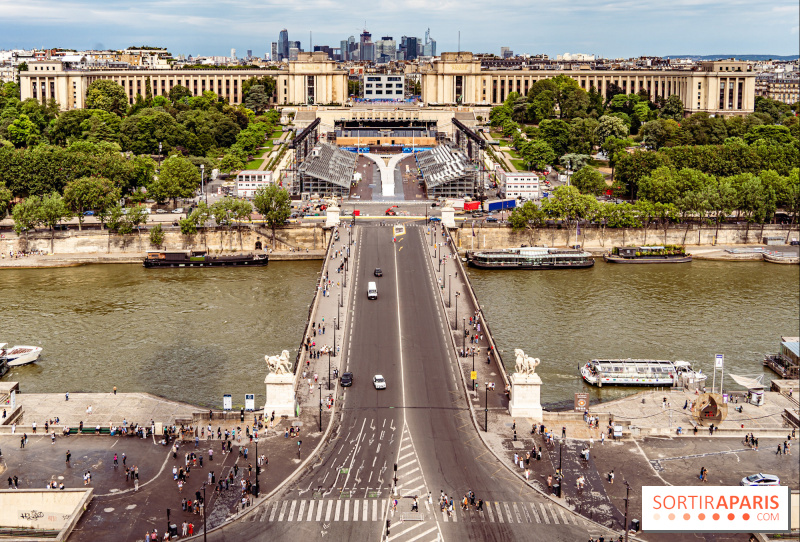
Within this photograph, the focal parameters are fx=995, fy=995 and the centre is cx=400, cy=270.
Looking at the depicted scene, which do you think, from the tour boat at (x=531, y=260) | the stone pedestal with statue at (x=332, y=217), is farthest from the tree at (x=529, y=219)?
the stone pedestal with statue at (x=332, y=217)

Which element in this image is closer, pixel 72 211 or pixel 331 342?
pixel 331 342

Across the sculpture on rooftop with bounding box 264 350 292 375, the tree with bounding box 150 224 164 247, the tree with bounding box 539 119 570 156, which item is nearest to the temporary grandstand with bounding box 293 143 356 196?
the tree with bounding box 150 224 164 247

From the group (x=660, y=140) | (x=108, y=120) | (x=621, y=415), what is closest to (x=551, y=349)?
(x=621, y=415)

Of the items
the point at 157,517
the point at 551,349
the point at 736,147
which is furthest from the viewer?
the point at 736,147

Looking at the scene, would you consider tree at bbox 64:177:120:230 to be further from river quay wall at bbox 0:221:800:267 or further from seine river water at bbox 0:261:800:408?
seine river water at bbox 0:261:800:408

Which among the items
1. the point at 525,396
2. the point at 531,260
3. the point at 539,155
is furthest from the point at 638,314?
the point at 539,155

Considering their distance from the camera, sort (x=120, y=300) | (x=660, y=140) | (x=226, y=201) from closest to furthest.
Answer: (x=120, y=300) → (x=226, y=201) → (x=660, y=140)

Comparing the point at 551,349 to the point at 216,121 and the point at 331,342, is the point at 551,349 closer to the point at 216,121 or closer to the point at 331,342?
the point at 331,342
